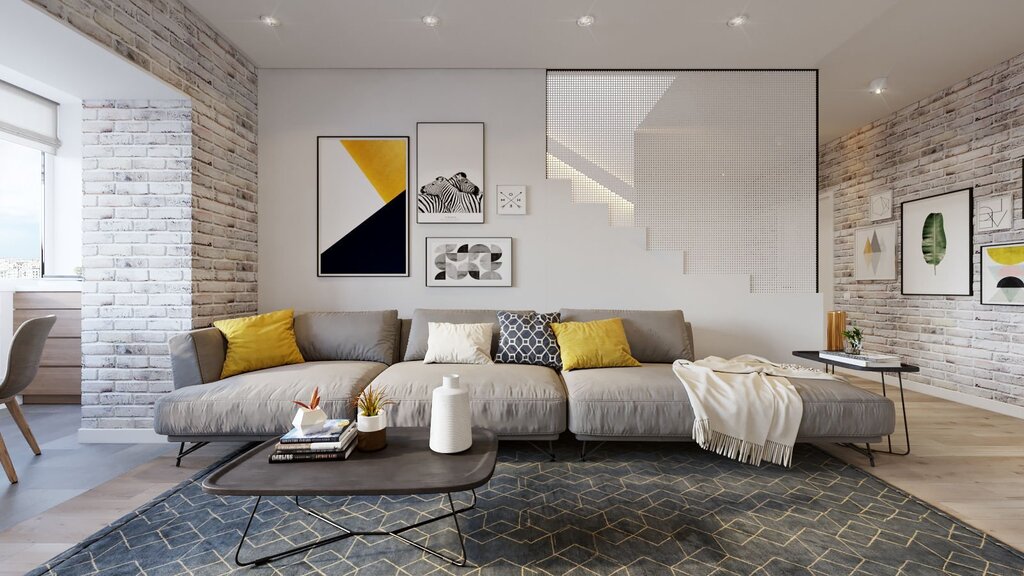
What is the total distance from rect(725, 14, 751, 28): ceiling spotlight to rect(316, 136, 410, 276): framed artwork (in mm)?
2579

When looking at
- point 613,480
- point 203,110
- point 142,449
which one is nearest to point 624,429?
point 613,480

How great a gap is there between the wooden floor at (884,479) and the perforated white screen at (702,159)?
57.4 inches

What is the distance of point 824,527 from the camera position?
6.23ft

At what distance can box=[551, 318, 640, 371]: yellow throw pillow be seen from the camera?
2.97 metres

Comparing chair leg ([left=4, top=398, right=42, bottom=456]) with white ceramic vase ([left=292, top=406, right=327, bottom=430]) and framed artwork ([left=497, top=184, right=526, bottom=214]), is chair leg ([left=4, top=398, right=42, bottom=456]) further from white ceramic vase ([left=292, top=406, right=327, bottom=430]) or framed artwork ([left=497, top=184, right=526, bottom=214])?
framed artwork ([left=497, top=184, right=526, bottom=214])

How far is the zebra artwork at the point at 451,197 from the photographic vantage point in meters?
3.72

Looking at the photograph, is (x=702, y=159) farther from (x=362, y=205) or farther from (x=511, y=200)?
(x=362, y=205)

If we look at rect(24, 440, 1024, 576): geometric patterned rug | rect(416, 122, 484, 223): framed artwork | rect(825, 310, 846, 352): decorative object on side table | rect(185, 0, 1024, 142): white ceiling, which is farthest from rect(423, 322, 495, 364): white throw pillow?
rect(825, 310, 846, 352): decorative object on side table

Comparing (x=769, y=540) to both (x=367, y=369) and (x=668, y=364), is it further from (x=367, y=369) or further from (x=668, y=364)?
(x=367, y=369)

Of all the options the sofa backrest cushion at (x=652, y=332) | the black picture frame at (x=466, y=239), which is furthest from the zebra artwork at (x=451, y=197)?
the sofa backrest cushion at (x=652, y=332)

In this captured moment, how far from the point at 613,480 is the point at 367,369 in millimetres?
1673

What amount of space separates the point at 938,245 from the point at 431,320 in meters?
4.79

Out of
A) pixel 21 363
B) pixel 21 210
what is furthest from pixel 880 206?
pixel 21 210

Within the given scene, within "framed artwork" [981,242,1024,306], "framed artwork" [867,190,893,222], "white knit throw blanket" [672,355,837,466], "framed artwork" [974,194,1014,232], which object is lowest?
"white knit throw blanket" [672,355,837,466]
